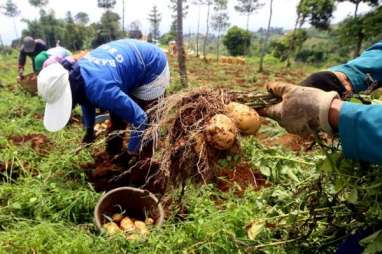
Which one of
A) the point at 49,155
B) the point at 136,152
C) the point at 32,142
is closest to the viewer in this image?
the point at 136,152

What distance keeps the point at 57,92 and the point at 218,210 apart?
1.35 meters

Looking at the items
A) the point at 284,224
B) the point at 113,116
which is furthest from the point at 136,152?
the point at 284,224

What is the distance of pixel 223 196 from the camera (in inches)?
117

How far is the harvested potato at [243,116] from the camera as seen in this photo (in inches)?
77.2

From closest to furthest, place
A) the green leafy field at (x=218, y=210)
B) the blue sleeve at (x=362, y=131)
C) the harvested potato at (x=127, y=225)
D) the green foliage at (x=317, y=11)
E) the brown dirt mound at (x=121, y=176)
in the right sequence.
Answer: the blue sleeve at (x=362, y=131)
the green leafy field at (x=218, y=210)
the harvested potato at (x=127, y=225)
the brown dirt mound at (x=121, y=176)
the green foliage at (x=317, y=11)

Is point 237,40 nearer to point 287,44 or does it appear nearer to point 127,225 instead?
point 287,44

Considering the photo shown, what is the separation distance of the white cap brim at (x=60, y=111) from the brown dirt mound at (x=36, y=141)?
106cm

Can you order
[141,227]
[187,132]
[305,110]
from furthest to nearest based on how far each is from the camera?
[141,227] → [187,132] → [305,110]

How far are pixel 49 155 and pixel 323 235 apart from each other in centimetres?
249

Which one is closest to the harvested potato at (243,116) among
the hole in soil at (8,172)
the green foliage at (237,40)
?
the hole in soil at (8,172)

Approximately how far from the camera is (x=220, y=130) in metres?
1.99

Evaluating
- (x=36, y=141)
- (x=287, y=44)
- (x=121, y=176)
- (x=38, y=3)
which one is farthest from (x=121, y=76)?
(x=38, y=3)

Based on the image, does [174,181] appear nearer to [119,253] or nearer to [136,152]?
[119,253]

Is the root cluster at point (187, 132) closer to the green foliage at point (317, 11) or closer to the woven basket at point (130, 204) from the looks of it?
the woven basket at point (130, 204)
